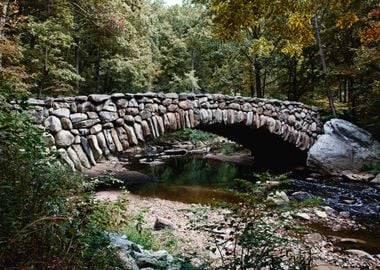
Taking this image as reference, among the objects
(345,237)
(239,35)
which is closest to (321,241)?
(345,237)

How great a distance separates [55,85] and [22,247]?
35.1 ft

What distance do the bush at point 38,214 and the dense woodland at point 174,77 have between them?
8.32 feet

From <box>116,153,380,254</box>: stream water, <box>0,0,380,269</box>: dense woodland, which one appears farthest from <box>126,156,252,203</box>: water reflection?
<box>0,0,380,269</box>: dense woodland

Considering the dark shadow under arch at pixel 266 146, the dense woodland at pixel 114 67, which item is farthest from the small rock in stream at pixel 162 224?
the dark shadow under arch at pixel 266 146

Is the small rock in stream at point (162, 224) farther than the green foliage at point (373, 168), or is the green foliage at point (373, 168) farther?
the green foliage at point (373, 168)

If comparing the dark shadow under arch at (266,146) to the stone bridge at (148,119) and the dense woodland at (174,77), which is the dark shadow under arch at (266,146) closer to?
the stone bridge at (148,119)

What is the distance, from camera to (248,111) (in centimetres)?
961

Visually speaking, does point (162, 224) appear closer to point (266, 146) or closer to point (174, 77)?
point (266, 146)

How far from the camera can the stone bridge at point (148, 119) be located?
5637mm

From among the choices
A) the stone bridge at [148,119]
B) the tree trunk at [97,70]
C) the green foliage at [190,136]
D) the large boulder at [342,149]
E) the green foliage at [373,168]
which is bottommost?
the green foliage at [190,136]

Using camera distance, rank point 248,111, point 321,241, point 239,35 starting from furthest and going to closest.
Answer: point 248,111 < point 321,241 < point 239,35

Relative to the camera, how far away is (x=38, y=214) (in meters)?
1.84

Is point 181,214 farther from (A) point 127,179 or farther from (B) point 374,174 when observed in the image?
(B) point 374,174

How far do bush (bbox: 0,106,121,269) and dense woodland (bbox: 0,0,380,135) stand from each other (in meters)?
2.54
